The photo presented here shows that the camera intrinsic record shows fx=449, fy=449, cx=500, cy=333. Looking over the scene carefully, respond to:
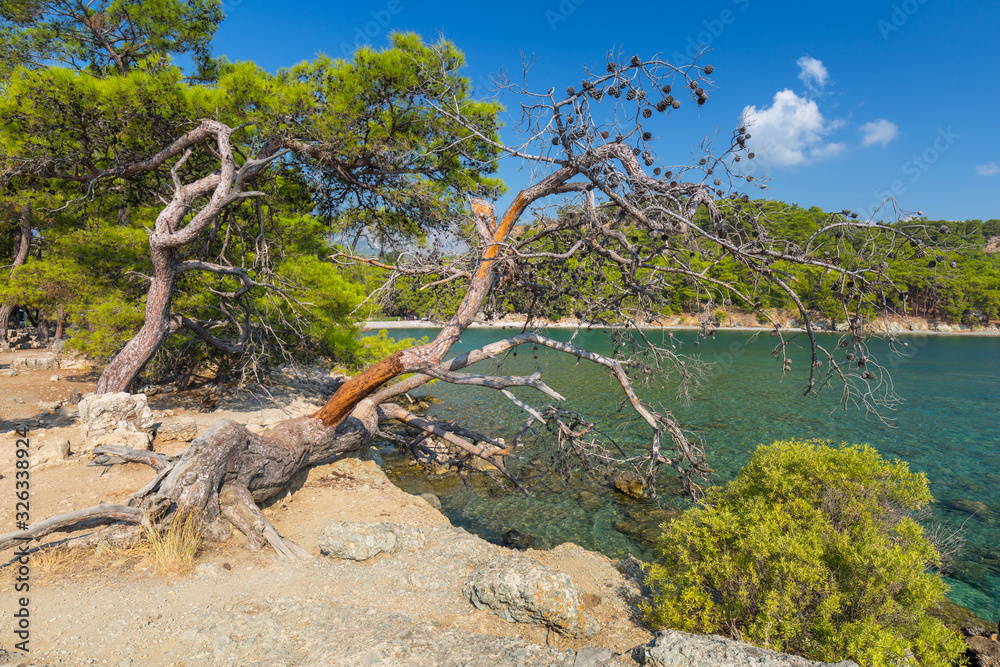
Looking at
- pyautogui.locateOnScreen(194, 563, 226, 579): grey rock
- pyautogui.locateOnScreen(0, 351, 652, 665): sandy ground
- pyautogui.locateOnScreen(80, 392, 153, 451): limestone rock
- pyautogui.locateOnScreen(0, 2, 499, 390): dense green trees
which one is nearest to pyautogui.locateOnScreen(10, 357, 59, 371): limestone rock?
pyautogui.locateOnScreen(0, 2, 499, 390): dense green trees

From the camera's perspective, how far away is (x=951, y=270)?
361 cm

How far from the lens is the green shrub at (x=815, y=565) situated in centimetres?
371

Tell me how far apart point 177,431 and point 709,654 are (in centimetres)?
804

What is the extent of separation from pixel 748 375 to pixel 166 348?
1178 inches

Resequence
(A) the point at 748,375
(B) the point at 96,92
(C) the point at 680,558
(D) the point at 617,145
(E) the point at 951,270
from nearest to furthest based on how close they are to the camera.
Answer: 1. (E) the point at 951,270
2. (C) the point at 680,558
3. (D) the point at 617,145
4. (B) the point at 96,92
5. (A) the point at 748,375

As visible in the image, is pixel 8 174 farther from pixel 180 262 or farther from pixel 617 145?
pixel 617 145

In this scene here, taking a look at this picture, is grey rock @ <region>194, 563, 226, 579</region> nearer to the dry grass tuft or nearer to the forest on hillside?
the dry grass tuft

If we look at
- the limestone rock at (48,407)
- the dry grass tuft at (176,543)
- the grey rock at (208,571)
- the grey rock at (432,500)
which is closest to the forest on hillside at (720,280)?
the dry grass tuft at (176,543)

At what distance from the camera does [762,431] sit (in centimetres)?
1681

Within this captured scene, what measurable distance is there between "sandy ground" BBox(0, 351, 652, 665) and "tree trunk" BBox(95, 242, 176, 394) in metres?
1.39

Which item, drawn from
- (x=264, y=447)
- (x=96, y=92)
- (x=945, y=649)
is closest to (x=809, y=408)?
(x=945, y=649)

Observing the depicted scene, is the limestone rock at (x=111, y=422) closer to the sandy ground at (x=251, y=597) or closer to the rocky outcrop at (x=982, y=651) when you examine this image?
the sandy ground at (x=251, y=597)

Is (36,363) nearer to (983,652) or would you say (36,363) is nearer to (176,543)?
(176,543)

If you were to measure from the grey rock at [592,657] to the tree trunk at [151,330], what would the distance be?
8116 mm
